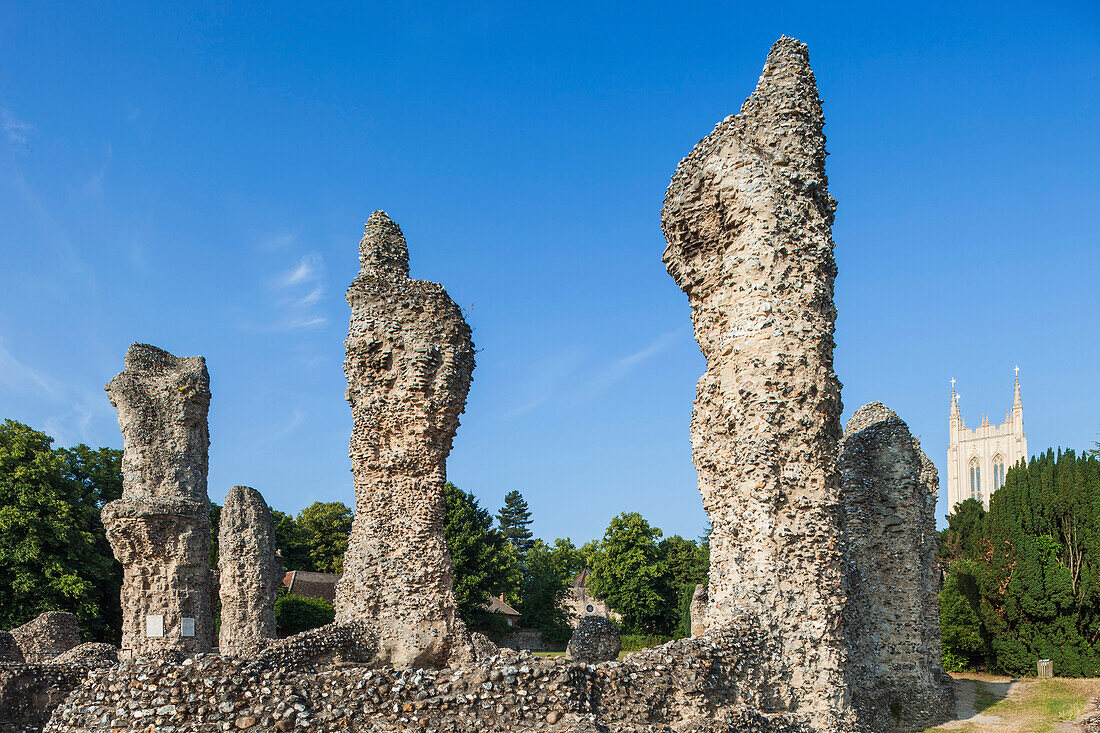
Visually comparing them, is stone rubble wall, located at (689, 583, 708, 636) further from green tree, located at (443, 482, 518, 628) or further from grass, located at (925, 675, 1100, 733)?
green tree, located at (443, 482, 518, 628)

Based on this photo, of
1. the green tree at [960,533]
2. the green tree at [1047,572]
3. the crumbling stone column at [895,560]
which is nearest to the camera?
the crumbling stone column at [895,560]

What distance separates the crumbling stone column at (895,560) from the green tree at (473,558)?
24.6 m

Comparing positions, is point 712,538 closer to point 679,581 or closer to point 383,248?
point 383,248

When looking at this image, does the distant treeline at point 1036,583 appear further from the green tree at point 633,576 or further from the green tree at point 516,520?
the green tree at point 516,520

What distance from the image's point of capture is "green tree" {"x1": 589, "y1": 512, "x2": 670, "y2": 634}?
150ft

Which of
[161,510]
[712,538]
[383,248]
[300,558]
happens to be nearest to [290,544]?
[300,558]

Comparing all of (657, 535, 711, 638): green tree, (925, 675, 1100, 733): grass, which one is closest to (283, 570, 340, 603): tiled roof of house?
(657, 535, 711, 638): green tree

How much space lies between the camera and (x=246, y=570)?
20.1 metres

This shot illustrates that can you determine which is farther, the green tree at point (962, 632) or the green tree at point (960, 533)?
the green tree at point (960, 533)

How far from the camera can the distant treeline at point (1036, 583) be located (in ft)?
77.2

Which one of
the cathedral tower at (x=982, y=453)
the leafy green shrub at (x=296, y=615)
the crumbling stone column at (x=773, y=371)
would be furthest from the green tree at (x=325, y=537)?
the cathedral tower at (x=982, y=453)

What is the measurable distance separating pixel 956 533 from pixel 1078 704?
24134 millimetres

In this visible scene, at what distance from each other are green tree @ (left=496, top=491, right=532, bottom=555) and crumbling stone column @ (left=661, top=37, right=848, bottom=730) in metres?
62.1

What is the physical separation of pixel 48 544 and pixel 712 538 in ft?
82.4
